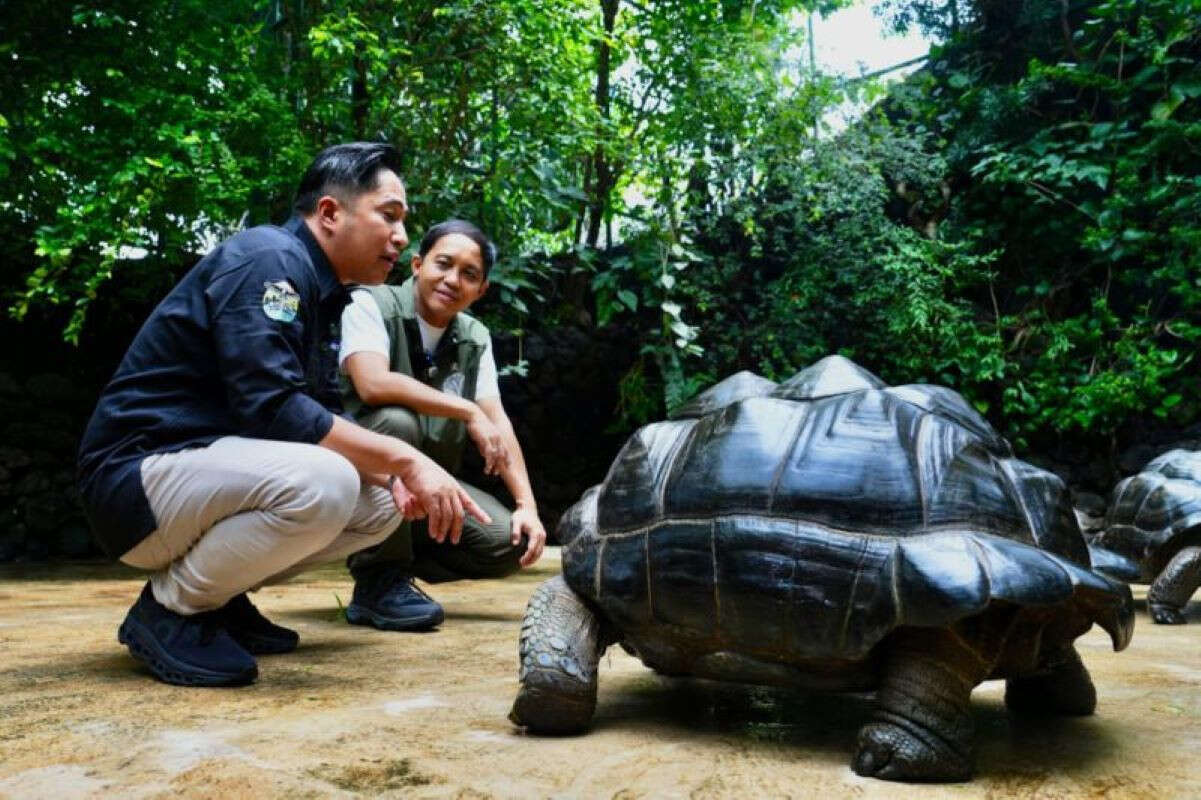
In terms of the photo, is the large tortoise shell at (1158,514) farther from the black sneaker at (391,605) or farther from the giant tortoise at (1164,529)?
the black sneaker at (391,605)

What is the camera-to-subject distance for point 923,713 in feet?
5.65

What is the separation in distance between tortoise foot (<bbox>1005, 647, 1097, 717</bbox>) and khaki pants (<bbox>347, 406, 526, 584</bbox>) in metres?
1.93

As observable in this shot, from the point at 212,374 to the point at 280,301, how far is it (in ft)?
1.15

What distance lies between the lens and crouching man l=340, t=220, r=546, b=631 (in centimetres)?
337

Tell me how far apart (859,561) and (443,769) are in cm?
85

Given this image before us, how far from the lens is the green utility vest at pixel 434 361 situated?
3.63 meters

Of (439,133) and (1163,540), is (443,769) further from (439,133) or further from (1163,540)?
(439,133)

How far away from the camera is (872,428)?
1.90 m

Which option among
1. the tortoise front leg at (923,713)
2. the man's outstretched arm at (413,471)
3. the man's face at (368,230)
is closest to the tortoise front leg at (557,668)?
the man's outstretched arm at (413,471)

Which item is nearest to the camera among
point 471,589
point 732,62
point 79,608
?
point 79,608

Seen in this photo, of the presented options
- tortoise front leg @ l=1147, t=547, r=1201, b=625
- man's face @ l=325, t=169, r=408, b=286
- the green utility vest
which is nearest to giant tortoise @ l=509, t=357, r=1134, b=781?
man's face @ l=325, t=169, r=408, b=286

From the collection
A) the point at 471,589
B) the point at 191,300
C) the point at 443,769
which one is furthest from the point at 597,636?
the point at 471,589

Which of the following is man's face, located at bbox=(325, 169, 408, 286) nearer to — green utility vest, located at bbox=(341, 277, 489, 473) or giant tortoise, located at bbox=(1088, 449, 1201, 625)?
green utility vest, located at bbox=(341, 277, 489, 473)

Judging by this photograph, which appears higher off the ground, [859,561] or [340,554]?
[859,561]
